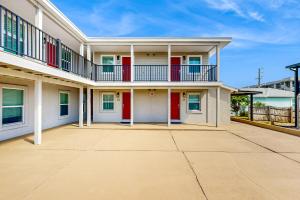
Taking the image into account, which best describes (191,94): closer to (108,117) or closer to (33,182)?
(108,117)

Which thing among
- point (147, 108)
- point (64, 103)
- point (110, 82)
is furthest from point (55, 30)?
point (147, 108)

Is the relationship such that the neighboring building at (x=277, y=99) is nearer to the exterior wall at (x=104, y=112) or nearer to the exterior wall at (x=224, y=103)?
the exterior wall at (x=224, y=103)

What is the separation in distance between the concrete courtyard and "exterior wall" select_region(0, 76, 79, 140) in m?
0.74

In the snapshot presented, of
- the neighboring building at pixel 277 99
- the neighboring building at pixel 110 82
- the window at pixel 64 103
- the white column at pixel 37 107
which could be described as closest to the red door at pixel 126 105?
the neighboring building at pixel 110 82

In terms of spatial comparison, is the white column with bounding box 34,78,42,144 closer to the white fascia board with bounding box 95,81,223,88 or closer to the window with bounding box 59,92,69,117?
the white fascia board with bounding box 95,81,223,88

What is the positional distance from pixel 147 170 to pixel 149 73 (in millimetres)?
9871

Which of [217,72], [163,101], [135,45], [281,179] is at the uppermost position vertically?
[135,45]

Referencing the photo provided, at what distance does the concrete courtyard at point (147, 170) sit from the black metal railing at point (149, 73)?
21.3 feet

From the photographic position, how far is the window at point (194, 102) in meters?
15.0

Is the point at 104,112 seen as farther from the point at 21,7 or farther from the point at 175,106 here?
the point at 21,7

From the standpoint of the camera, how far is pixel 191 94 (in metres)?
15.1

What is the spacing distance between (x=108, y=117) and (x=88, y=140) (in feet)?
20.9

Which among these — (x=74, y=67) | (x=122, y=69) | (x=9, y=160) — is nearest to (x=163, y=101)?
(x=122, y=69)

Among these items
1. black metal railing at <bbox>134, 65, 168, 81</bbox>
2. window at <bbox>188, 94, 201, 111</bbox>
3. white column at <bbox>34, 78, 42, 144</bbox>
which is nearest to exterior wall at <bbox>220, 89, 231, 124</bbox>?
window at <bbox>188, 94, 201, 111</bbox>
